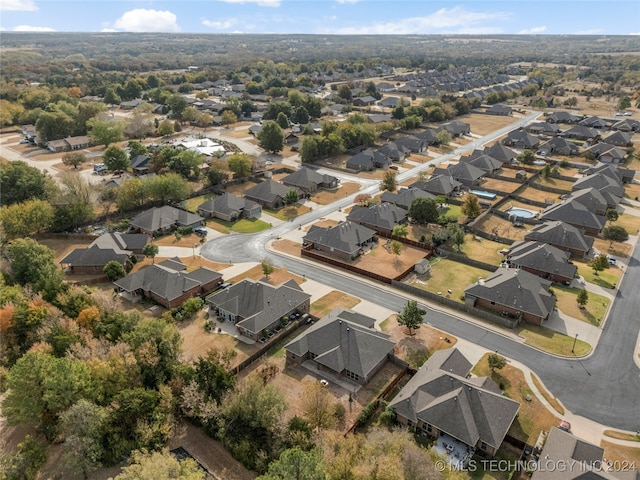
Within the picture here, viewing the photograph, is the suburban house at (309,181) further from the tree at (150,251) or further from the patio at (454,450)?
the patio at (454,450)

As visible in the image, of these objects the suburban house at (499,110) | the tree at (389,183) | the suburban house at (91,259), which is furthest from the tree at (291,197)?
the suburban house at (499,110)

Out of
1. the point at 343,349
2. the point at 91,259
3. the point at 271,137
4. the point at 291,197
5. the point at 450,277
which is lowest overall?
the point at 450,277

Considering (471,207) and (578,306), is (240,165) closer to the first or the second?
(471,207)

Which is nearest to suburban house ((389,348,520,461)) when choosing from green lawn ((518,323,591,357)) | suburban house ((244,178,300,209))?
green lawn ((518,323,591,357))

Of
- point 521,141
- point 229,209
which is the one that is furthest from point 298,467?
point 521,141

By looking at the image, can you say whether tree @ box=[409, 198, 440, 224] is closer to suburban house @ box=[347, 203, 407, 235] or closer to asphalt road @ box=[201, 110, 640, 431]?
suburban house @ box=[347, 203, 407, 235]

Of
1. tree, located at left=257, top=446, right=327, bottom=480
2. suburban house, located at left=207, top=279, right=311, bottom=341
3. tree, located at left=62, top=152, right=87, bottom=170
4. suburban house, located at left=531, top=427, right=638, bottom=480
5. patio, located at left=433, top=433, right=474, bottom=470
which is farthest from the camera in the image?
tree, located at left=62, top=152, right=87, bottom=170
